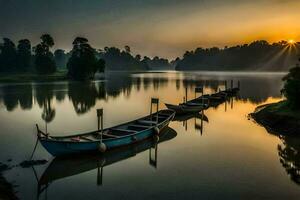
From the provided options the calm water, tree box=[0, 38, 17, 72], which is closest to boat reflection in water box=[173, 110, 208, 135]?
the calm water

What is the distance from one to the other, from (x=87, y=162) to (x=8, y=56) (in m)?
130

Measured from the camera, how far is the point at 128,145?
24625 millimetres

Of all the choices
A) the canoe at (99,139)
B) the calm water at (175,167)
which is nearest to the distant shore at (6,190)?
the calm water at (175,167)

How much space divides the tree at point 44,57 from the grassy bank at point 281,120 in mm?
106308

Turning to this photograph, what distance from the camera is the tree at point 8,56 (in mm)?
128750

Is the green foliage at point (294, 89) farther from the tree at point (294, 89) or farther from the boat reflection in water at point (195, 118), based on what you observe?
the boat reflection in water at point (195, 118)

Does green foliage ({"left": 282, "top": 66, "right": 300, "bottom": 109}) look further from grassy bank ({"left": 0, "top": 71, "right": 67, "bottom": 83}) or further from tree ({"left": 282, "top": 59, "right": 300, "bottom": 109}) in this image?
grassy bank ({"left": 0, "top": 71, "right": 67, "bottom": 83})

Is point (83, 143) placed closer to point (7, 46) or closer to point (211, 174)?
point (211, 174)

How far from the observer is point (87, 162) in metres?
20.8

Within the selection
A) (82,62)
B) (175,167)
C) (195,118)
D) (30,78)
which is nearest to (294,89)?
(195,118)

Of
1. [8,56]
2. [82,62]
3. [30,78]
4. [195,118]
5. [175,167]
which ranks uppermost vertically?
[8,56]

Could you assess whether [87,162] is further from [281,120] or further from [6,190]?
[281,120]

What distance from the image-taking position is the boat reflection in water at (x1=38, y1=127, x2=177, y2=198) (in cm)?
1820

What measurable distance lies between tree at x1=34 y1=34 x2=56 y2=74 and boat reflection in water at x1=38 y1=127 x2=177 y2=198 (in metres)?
108
